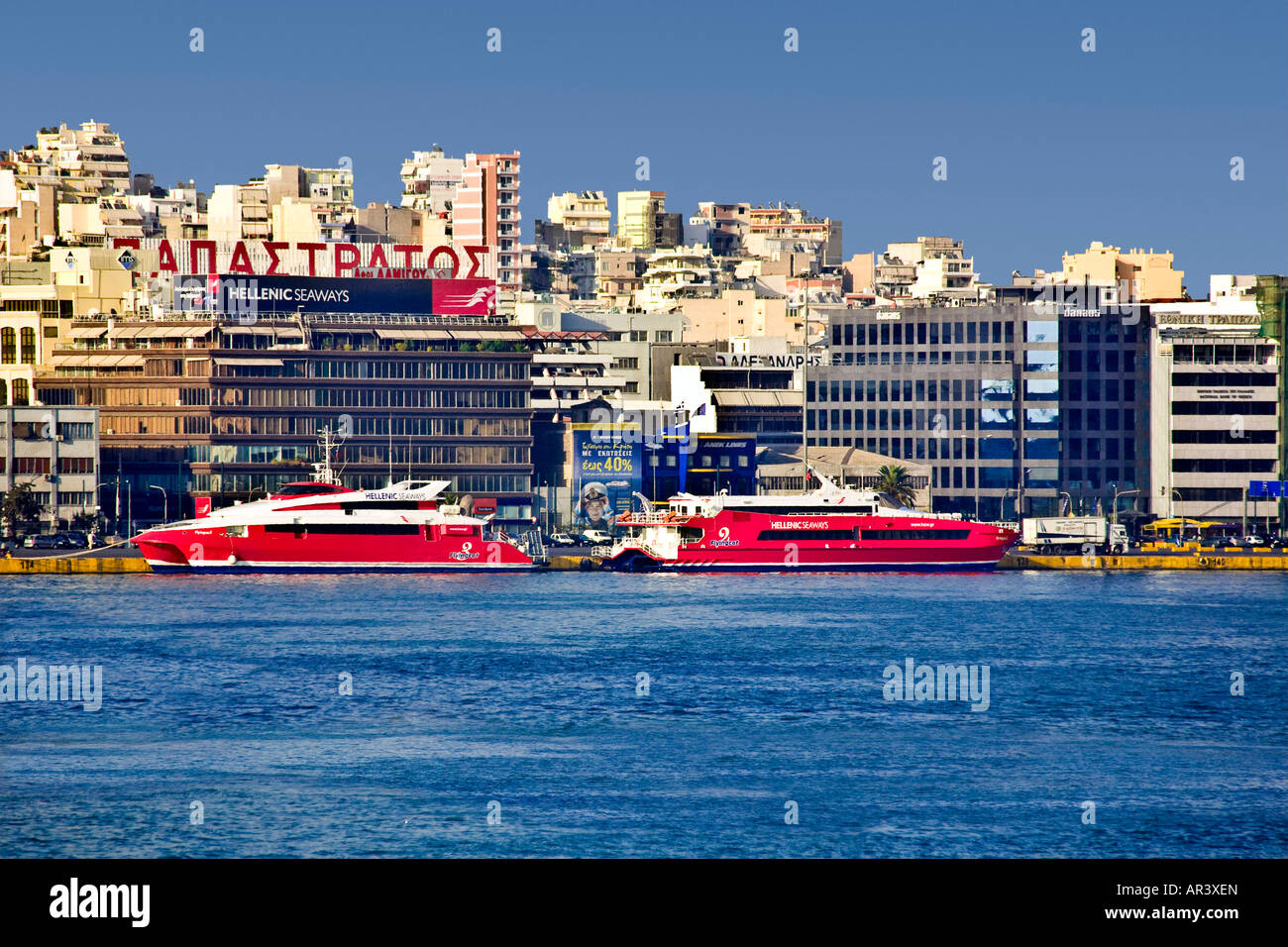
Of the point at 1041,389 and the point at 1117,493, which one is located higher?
the point at 1041,389

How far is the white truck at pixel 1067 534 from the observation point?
116 meters

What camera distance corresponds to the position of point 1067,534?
117m

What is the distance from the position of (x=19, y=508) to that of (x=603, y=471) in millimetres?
40795

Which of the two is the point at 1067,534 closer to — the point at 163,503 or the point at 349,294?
the point at 349,294

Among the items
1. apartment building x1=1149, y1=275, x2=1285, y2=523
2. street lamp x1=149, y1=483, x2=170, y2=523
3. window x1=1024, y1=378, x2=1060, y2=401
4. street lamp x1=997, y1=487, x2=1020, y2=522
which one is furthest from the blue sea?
window x1=1024, y1=378, x2=1060, y2=401

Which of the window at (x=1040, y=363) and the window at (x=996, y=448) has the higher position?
the window at (x=1040, y=363)

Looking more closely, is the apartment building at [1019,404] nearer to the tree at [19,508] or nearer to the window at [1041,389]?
the window at [1041,389]

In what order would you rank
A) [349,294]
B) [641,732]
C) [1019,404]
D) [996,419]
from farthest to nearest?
[349,294] → [996,419] → [1019,404] → [641,732]

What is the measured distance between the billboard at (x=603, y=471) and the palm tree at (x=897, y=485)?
17263 mm

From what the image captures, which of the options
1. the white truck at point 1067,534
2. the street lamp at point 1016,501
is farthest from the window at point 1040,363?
the white truck at point 1067,534

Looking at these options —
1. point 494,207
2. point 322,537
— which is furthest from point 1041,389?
point 494,207
